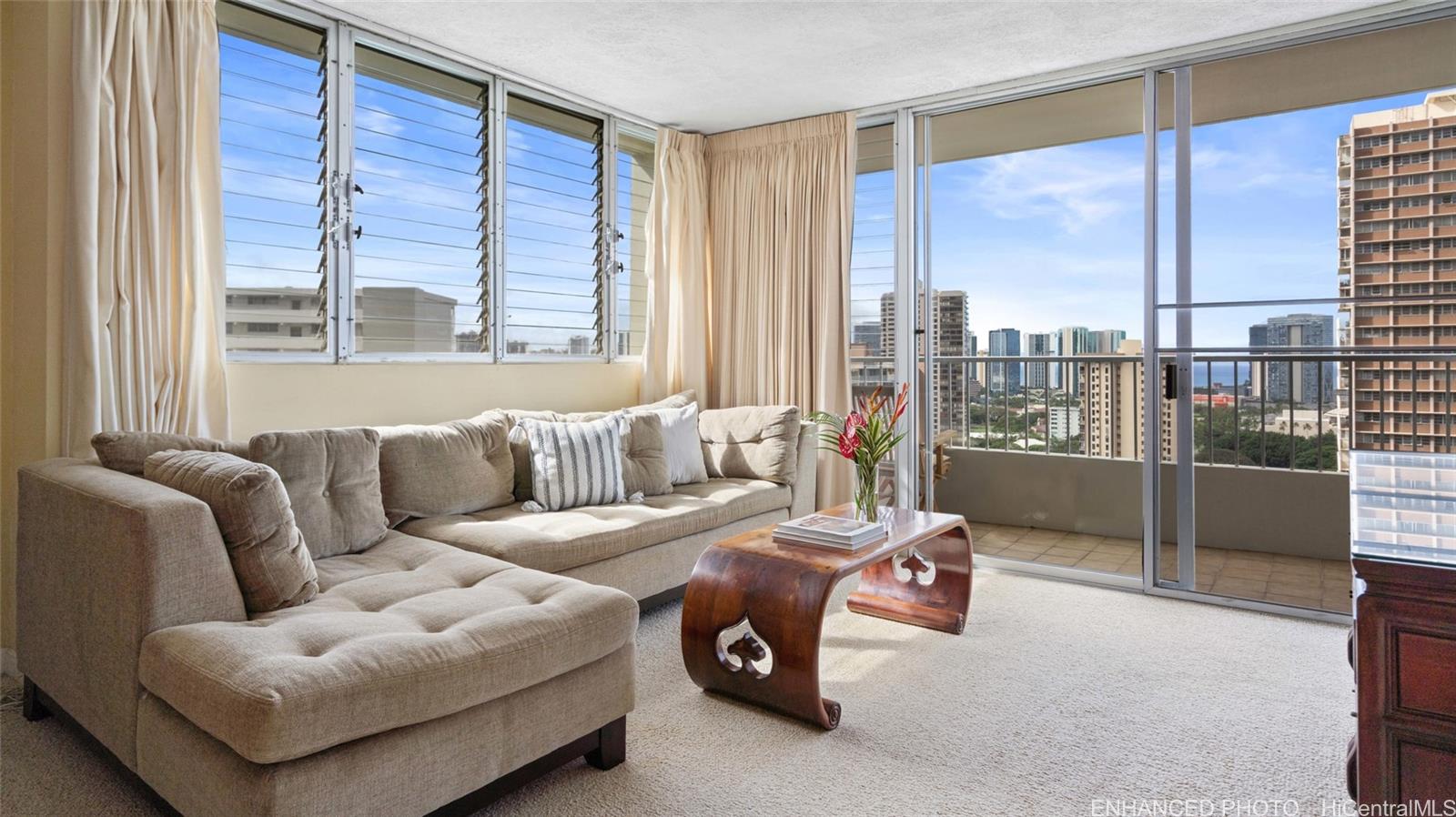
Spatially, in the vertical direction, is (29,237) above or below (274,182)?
below

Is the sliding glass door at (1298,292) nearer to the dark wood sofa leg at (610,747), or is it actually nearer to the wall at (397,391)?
the dark wood sofa leg at (610,747)

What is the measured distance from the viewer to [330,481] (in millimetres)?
2572

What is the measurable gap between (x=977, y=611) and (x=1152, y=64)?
2565 millimetres

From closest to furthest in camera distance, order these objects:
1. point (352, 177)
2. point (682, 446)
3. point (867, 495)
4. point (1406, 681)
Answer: point (1406, 681)
point (867, 495)
point (352, 177)
point (682, 446)

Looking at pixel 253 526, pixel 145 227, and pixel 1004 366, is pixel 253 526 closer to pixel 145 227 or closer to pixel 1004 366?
pixel 145 227

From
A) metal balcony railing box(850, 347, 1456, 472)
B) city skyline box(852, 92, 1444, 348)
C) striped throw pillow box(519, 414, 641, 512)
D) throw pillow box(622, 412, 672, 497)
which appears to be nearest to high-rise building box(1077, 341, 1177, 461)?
metal balcony railing box(850, 347, 1456, 472)

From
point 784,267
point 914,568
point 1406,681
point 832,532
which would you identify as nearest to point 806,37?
point 784,267

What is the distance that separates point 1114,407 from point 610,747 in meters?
4.04

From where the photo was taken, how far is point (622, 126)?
181 inches

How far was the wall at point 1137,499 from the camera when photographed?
3822 mm

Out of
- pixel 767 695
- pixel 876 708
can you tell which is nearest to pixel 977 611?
pixel 876 708

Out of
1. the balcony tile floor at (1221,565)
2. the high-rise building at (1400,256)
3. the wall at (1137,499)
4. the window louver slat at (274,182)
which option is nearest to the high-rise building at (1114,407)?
the wall at (1137,499)

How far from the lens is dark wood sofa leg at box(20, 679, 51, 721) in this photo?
2.24m

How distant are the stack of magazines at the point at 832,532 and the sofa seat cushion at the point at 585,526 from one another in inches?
24.7
